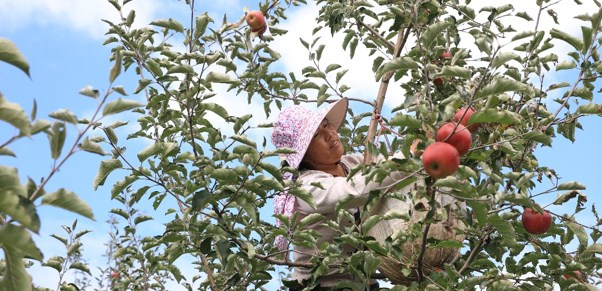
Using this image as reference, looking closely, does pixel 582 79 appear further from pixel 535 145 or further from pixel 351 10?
pixel 351 10

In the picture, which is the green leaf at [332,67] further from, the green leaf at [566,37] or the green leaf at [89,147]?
the green leaf at [89,147]

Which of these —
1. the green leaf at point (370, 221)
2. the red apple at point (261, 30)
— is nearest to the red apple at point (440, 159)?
the green leaf at point (370, 221)

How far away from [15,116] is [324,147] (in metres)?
1.88

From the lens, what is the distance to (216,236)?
282cm

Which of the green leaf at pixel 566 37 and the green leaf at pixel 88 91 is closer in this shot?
the green leaf at pixel 88 91

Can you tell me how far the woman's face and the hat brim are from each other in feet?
0.19

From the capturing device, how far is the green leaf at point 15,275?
1.67 m

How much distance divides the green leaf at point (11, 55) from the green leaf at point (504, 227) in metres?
1.55

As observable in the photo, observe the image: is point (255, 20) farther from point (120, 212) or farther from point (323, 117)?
point (120, 212)

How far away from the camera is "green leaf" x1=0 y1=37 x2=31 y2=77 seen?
1.59m

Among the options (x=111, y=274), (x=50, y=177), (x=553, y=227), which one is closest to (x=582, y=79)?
(x=553, y=227)

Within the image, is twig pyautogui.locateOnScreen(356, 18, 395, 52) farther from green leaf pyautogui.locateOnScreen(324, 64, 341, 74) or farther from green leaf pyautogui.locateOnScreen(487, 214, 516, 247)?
green leaf pyautogui.locateOnScreen(487, 214, 516, 247)

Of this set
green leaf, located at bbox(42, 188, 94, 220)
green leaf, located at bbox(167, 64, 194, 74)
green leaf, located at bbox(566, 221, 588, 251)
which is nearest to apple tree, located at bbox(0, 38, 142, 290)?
green leaf, located at bbox(42, 188, 94, 220)

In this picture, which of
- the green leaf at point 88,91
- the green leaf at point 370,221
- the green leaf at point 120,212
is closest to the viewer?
the green leaf at point 88,91
